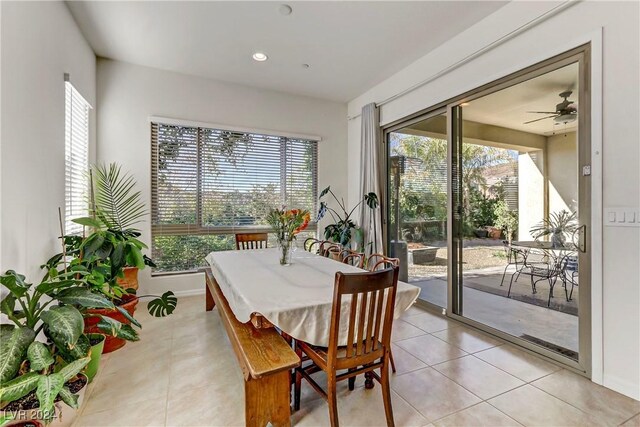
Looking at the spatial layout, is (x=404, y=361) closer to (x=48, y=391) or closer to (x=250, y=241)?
(x=48, y=391)

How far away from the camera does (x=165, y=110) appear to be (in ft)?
12.6

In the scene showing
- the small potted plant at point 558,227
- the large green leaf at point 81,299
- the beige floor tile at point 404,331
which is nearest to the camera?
the large green leaf at point 81,299

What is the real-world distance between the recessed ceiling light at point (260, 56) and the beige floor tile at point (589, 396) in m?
3.97

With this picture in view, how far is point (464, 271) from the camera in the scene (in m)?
3.13

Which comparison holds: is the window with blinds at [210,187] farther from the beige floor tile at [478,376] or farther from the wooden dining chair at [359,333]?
the beige floor tile at [478,376]

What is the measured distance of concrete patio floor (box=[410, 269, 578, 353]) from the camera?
234cm

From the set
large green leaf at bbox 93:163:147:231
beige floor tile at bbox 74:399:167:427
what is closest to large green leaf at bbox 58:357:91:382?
beige floor tile at bbox 74:399:167:427

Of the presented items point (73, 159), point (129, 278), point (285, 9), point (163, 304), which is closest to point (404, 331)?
point (163, 304)

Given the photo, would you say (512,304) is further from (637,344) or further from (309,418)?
(309,418)

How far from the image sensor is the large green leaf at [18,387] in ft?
3.73

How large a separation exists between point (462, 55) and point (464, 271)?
7.27 ft

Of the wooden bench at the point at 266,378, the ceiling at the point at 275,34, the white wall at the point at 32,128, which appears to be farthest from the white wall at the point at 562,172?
the white wall at the point at 32,128

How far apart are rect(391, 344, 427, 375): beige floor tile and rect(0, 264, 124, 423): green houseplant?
6.24 feet

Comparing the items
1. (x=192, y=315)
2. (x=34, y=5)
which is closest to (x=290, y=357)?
(x=192, y=315)
